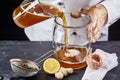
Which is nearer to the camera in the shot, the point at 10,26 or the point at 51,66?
the point at 51,66

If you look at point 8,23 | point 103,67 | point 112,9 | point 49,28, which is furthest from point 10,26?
point 103,67

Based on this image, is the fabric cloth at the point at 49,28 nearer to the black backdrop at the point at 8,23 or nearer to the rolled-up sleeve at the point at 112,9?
the rolled-up sleeve at the point at 112,9

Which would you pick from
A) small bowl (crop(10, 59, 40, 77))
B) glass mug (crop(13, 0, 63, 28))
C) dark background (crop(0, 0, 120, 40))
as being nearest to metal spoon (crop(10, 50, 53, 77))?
small bowl (crop(10, 59, 40, 77))

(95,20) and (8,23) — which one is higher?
(95,20)

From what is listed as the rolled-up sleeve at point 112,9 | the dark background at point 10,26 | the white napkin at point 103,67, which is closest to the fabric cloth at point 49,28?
the rolled-up sleeve at point 112,9

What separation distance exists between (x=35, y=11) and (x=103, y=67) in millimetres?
242

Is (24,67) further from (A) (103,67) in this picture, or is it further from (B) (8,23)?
(B) (8,23)

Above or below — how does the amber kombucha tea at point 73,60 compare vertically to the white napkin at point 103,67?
above

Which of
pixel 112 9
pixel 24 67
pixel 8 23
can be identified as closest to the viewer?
pixel 24 67

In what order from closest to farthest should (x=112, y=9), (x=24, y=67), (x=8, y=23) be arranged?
(x=24, y=67), (x=112, y=9), (x=8, y=23)

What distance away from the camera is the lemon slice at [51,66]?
0.87m

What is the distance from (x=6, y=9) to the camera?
1.28 metres

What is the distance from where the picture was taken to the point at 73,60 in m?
0.90

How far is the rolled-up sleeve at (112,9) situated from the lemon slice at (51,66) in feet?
1.03
